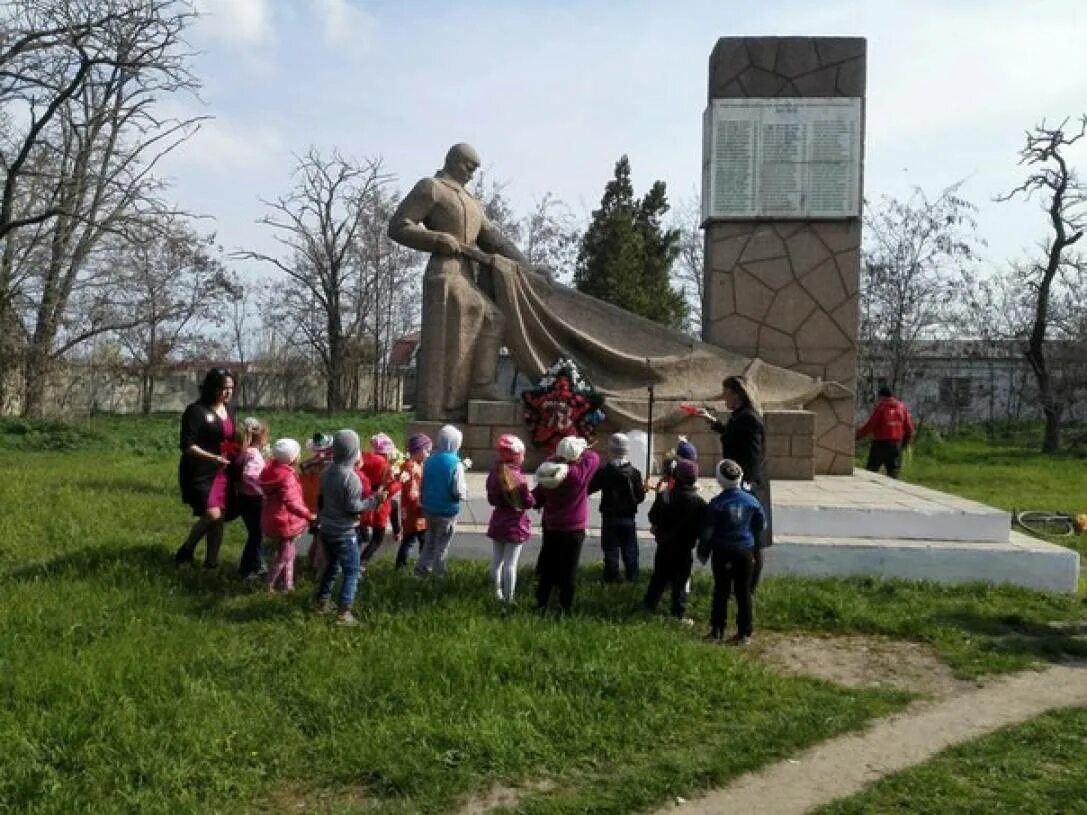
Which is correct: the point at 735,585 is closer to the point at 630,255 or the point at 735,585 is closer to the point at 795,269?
the point at 795,269

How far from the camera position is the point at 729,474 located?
511 cm

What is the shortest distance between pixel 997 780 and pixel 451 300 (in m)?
6.08

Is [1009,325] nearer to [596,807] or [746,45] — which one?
[746,45]

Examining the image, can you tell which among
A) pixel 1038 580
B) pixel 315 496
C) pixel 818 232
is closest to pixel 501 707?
pixel 315 496

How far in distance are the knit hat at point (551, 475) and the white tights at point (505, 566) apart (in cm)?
41

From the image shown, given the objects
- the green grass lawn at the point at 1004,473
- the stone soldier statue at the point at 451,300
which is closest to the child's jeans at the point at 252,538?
the stone soldier statue at the point at 451,300

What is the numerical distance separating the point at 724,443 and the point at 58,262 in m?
19.1

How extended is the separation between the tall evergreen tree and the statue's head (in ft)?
67.5

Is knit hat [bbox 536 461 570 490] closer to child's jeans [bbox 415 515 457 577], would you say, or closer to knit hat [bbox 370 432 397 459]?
child's jeans [bbox 415 515 457 577]

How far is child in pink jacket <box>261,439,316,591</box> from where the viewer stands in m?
5.52

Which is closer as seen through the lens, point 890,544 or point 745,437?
point 745,437

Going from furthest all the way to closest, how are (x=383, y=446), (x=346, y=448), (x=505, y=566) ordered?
(x=383, y=446) → (x=505, y=566) → (x=346, y=448)

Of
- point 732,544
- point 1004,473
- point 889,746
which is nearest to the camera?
point 889,746

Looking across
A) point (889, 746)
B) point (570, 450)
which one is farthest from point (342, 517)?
point (889, 746)
